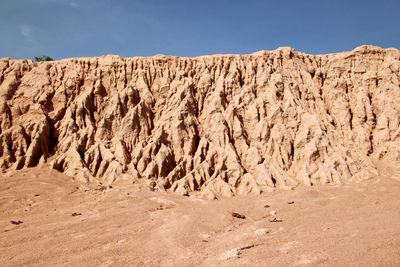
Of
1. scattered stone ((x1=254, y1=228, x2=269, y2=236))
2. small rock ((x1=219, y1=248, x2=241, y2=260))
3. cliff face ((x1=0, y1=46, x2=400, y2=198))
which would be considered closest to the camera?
small rock ((x1=219, y1=248, x2=241, y2=260))

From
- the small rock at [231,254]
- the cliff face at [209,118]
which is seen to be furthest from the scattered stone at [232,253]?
the cliff face at [209,118]

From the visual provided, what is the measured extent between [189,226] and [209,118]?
14577 millimetres

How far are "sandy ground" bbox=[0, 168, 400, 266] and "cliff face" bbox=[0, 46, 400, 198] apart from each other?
2371 millimetres

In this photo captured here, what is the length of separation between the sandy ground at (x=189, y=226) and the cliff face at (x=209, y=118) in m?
2.37

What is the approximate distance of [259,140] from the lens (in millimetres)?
24172

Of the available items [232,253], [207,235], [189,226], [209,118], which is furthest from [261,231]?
[209,118]

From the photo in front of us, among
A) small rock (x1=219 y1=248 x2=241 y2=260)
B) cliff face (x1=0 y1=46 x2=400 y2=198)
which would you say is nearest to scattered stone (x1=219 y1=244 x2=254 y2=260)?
small rock (x1=219 y1=248 x2=241 y2=260)

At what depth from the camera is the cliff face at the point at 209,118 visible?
21.1 m

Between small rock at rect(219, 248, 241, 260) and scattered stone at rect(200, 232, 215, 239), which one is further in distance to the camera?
scattered stone at rect(200, 232, 215, 239)

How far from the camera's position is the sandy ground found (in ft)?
27.1

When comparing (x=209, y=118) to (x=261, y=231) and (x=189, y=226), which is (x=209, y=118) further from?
(x=261, y=231)

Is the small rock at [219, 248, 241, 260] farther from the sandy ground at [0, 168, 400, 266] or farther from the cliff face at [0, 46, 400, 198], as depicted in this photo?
the cliff face at [0, 46, 400, 198]

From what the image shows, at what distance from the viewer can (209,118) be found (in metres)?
25.7

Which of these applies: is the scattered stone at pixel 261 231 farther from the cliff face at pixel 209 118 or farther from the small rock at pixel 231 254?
the cliff face at pixel 209 118
